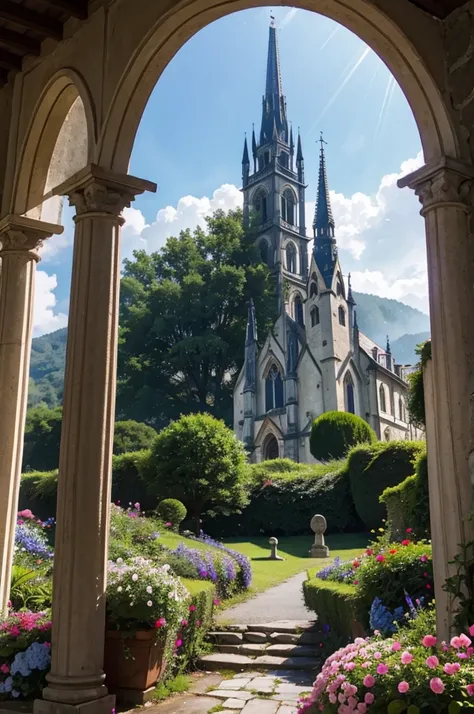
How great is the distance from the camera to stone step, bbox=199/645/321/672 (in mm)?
5680

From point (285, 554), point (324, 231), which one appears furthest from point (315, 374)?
point (285, 554)

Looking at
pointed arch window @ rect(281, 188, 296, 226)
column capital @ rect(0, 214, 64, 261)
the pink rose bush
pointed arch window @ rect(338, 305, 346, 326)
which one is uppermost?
pointed arch window @ rect(281, 188, 296, 226)

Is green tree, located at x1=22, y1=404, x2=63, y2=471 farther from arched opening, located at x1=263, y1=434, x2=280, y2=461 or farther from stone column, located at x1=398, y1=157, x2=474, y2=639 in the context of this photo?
stone column, located at x1=398, y1=157, x2=474, y2=639

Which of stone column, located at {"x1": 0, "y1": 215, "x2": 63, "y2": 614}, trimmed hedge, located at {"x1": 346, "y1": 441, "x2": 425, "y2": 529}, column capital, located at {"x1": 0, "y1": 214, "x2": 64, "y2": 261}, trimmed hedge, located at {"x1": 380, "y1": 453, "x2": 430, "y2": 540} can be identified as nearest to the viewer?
stone column, located at {"x1": 0, "y1": 215, "x2": 63, "y2": 614}

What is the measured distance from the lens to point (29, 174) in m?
4.90

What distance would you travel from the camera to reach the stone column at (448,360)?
321 cm

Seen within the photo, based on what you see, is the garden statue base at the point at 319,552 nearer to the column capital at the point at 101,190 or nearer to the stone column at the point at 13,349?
the stone column at the point at 13,349

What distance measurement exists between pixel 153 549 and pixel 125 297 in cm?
3501

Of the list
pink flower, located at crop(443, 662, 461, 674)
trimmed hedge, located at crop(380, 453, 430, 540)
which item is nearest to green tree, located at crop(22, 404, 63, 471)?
trimmed hedge, located at crop(380, 453, 430, 540)

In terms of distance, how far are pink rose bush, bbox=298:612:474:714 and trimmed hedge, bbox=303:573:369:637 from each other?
2282 millimetres

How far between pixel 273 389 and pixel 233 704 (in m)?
34.5

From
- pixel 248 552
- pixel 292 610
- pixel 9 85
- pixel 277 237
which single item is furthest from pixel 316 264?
pixel 9 85

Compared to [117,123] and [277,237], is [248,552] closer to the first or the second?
[117,123]

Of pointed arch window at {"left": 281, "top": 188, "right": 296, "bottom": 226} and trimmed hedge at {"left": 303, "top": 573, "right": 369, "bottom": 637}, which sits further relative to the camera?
pointed arch window at {"left": 281, "top": 188, "right": 296, "bottom": 226}
